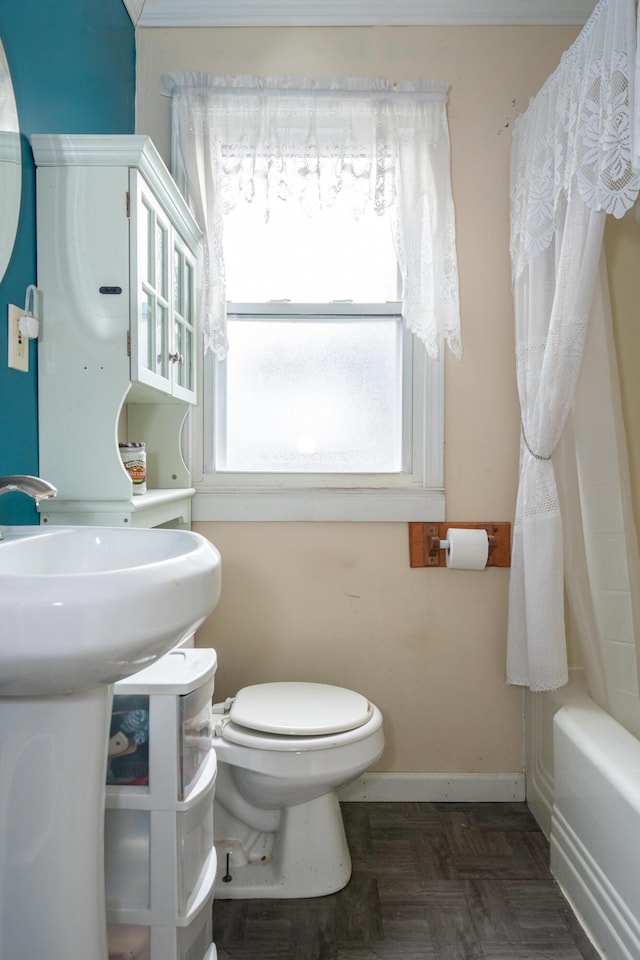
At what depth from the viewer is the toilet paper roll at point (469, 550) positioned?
2.01m

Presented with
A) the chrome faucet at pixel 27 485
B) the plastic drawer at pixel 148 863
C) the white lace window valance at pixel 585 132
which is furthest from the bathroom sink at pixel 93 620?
the white lace window valance at pixel 585 132

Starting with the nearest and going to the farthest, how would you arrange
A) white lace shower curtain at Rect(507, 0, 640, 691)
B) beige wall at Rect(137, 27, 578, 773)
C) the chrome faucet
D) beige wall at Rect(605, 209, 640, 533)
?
the chrome faucet, white lace shower curtain at Rect(507, 0, 640, 691), beige wall at Rect(605, 209, 640, 533), beige wall at Rect(137, 27, 578, 773)

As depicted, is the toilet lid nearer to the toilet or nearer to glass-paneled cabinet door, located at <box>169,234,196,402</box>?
the toilet

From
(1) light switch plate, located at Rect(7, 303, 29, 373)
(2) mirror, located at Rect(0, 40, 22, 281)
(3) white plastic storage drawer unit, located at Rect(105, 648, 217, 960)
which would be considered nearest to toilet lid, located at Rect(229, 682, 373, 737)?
(3) white plastic storage drawer unit, located at Rect(105, 648, 217, 960)

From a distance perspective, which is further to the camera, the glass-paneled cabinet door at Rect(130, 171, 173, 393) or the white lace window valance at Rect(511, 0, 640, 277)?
the glass-paneled cabinet door at Rect(130, 171, 173, 393)

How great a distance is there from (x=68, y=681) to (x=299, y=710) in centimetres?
100

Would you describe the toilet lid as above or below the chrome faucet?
below

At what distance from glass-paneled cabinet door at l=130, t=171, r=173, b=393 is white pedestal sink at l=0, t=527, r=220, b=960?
49 cm

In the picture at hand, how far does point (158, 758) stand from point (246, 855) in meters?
0.63

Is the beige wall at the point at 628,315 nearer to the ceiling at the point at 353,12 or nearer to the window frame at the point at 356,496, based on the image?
the window frame at the point at 356,496

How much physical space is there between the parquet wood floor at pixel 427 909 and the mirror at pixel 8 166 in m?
1.54

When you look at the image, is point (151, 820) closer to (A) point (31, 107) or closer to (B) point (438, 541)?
(B) point (438, 541)

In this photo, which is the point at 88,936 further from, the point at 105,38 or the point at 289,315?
the point at 105,38

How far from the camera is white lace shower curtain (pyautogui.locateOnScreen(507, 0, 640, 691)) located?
1.38m
